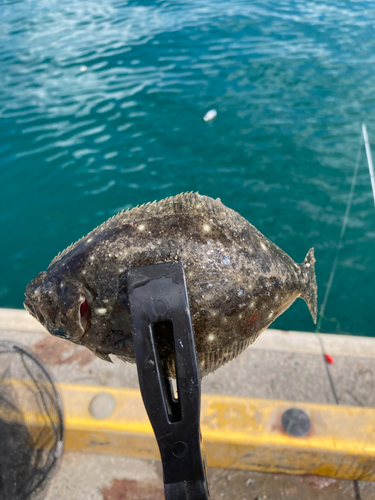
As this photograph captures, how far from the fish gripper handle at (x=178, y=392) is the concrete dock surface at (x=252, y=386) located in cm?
270

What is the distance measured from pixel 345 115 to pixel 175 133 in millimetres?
3955

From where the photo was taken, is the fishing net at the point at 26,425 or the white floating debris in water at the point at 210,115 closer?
the fishing net at the point at 26,425

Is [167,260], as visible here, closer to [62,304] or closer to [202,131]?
[62,304]

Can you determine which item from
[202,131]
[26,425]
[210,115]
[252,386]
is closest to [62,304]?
[26,425]

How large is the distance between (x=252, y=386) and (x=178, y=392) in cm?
295

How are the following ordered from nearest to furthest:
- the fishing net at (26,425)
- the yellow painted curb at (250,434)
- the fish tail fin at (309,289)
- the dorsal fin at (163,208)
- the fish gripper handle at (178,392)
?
the fish gripper handle at (178,392), the dorsal fin at (163,208), the fish tail fin at (309,289), the fishing net at (26,425), the yellow painted curb at (250,434)

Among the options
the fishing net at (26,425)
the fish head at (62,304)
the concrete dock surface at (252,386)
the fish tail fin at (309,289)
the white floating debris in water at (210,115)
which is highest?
the fish head at (62,304)

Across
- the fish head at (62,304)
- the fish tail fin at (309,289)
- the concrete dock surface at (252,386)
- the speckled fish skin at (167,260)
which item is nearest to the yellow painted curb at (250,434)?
the concrete dock surface at (252,386)

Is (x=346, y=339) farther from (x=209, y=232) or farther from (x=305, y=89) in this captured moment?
(x=305, y=89)

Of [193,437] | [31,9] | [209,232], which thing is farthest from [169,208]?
[31,9]

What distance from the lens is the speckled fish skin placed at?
1451mm

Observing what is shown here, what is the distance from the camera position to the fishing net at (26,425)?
2869 mm

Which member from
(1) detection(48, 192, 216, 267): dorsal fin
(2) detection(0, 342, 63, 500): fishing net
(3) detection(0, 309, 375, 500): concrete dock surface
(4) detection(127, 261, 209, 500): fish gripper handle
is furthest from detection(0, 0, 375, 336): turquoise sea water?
(4) detection(127, 261, 209, 500): fish gripper handle

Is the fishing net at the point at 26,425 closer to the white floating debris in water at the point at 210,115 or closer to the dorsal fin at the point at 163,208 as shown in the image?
the dorsal fin at the point at 163,208
